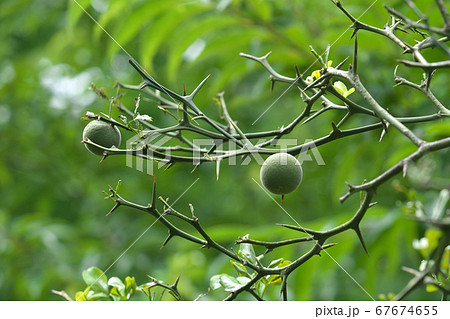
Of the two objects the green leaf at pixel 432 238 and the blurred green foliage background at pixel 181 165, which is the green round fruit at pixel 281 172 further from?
Result: the blurred green foliage background at pixel 181 165

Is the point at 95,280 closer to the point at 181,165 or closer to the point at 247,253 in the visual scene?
the point at 247,253

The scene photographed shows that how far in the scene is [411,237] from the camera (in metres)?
1.98

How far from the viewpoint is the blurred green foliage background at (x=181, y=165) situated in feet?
7.04

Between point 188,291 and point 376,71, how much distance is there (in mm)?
1450

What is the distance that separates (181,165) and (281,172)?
2.39 meters

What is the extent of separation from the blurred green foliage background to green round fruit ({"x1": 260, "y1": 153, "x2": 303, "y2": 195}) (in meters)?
0.94

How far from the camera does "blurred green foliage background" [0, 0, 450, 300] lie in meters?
2.15

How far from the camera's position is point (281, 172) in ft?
3.02

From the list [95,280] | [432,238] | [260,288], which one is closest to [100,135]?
[95,280]

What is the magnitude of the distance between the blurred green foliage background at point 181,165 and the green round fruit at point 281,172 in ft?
3.08

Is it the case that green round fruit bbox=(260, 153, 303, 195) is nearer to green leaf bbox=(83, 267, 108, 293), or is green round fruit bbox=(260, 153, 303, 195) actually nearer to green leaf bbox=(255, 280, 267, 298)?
green leaf bbox=(255, 280, 267, 298)

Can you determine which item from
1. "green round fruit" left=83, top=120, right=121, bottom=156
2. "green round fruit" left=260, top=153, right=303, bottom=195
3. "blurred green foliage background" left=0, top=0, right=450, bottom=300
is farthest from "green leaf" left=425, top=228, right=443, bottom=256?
"blurred green foliage background" left=0, top=0, right=450, bottom=300

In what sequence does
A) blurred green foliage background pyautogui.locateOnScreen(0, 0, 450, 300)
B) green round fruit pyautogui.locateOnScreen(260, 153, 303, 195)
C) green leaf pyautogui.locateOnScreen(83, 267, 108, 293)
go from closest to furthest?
green round fruit pyautogui.locateOnScreen(260, 153, 303, 195) < green leaf pyautogui.locateOnScreen(83, 267, 108, 293) < blurred green foliage background pyautogui.locateOnScreen(0, 0, 450, 300)

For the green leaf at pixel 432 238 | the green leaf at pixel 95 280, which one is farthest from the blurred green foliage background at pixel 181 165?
the green leaf at pixel 432 238
